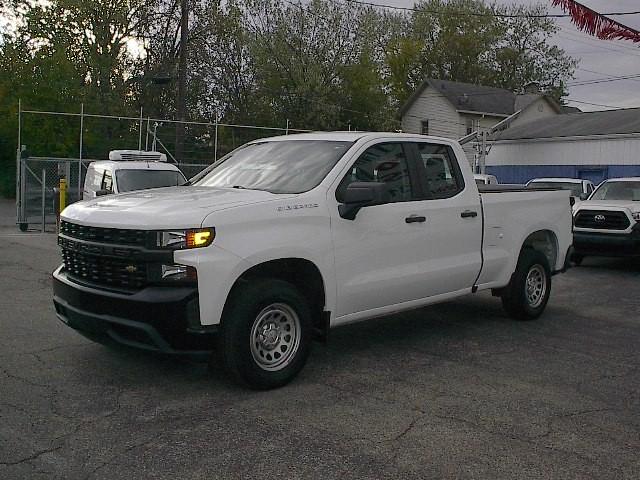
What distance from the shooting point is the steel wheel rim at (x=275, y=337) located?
5.26m

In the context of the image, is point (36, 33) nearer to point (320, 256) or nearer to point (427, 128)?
point (427, 128)

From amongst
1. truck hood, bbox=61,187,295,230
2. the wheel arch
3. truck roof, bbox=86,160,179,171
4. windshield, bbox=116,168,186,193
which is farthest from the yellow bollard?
the wheel arch

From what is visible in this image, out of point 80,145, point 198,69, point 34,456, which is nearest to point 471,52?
point 198,69

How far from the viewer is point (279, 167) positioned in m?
6.21

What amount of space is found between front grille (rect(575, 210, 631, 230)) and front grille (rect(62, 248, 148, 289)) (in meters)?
10.2

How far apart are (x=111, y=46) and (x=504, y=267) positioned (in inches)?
1299

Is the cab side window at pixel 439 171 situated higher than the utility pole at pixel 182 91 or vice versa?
the utility pole at pixel 182 91

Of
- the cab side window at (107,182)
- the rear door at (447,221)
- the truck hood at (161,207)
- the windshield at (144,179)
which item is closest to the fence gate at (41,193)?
the cab side window at (107,182)

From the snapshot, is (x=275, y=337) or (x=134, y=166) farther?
(x=134, y=166)

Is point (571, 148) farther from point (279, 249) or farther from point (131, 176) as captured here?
point (279, 249)

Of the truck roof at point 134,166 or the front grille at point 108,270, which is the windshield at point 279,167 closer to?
the front grille at point 108,270

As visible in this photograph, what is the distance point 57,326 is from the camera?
7.17 metres

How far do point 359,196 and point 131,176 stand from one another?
9471 mm

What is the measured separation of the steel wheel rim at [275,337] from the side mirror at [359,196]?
92 cm
